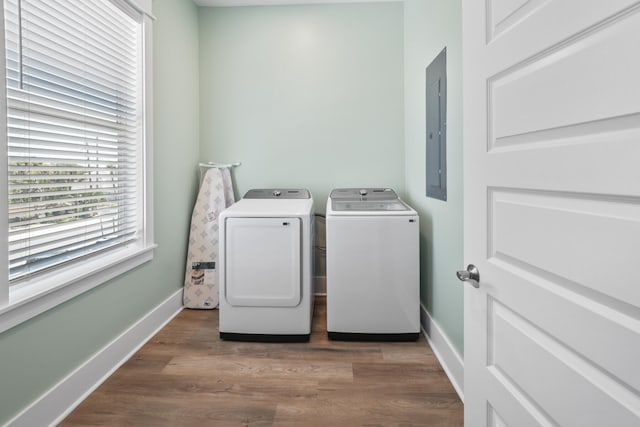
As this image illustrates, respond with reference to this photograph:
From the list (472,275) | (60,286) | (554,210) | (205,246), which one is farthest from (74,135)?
(554,210)

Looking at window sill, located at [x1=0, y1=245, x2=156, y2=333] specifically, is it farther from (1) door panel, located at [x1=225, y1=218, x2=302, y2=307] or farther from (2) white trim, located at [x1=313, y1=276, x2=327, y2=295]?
(2) white trim, located at [x1=313, y1=276, x2=327, y2=295]

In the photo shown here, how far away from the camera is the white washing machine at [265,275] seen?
2.24 m

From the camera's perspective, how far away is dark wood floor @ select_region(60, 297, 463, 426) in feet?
5.14

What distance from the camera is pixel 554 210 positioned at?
0.71 metres

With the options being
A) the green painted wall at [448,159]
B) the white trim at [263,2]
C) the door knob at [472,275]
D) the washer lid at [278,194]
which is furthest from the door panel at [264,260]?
the white trim at [263,2]

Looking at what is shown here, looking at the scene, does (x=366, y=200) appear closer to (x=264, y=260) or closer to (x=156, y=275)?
(x=264, y=260)

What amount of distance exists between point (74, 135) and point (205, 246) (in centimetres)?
138

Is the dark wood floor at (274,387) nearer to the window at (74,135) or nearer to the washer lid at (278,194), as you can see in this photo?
the window at (74,135)

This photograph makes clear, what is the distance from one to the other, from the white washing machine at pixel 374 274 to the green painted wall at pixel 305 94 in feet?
3.06

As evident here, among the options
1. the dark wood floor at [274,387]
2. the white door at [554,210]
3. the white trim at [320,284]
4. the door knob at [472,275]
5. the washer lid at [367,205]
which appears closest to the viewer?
the white door at [554,210]

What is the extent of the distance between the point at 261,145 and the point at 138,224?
1.28 meters

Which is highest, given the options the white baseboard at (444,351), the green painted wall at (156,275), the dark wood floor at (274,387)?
the green painted wall at (156,275)

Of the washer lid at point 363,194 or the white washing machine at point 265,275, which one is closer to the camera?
the white washing machine at point 265,275

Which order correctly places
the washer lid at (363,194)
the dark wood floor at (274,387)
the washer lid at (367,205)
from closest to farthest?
1. the dark wood floor at (274,387)
2. the washer lid at (367,205)
3. the washer lid at (363,194)
